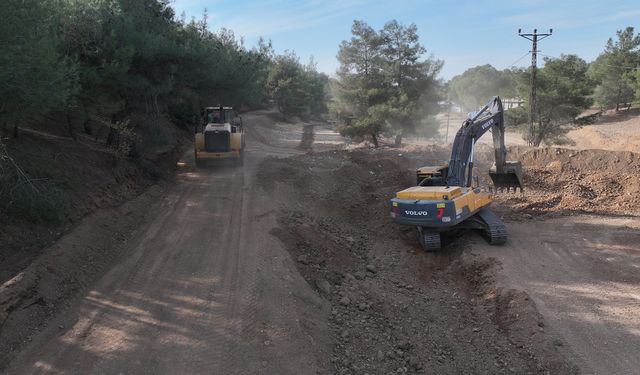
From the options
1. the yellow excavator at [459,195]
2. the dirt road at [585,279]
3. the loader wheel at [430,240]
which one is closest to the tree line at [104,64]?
the yellow excavator at [459,195]

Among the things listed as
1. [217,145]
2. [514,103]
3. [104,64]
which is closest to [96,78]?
[104,64]

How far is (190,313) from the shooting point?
7.81 metres

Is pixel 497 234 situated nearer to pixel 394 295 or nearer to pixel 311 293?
pixel 394 295

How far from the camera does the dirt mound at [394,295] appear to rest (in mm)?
7613

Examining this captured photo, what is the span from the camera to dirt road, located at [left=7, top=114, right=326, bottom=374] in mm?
6598

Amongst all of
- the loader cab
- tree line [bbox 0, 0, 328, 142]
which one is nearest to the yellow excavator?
tree line [bbox 0, 0, 328, 142]

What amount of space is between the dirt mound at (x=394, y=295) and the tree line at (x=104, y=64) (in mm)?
4844

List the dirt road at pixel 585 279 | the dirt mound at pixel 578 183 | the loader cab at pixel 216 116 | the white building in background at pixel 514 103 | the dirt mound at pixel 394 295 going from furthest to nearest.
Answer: the white building in background at pixel 514 103 < the loader cab at pixel 216 116 < the dirt mound at pixel 578 183 < the dirt mound at pixel 394 295 < the dirt road at pixel 585 279

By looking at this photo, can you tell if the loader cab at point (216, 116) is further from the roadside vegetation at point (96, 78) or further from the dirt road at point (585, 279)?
the dirt road at point (585, 279)

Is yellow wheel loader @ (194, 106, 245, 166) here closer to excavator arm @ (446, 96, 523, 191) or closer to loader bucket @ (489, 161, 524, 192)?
excavator arm @ (446, 96, 523, 191)

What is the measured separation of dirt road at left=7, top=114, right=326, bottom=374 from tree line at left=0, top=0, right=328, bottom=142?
154 inches

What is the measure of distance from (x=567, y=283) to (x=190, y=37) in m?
16.1

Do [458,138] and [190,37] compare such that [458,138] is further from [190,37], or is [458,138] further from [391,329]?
[190,37]

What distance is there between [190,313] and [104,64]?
8.67 m
